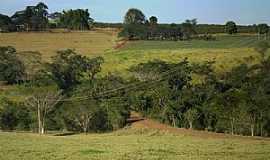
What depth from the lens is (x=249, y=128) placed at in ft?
149

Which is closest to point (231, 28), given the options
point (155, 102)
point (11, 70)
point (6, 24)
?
point (6, 24)

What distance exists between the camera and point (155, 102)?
5312 cm

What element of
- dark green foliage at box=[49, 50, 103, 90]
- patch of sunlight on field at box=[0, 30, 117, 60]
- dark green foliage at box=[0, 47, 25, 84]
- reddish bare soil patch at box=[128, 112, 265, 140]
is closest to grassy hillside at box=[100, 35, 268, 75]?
dark green foliage at box=[49, 50, 103, 90]

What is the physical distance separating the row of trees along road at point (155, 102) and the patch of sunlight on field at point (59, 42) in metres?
24.1

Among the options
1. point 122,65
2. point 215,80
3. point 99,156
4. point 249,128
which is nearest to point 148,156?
point 99,156

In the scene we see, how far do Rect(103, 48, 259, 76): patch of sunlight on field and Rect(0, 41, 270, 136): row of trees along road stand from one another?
11.4 metres

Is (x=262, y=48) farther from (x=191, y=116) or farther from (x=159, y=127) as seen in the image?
(x=159, y=127)

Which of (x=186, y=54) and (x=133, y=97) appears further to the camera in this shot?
(x=186, y=54)

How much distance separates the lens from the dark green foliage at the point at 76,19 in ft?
406

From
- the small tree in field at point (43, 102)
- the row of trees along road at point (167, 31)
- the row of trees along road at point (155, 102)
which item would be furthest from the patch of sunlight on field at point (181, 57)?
the small tree in field at point (43, 102)

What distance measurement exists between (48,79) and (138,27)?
49275 mm

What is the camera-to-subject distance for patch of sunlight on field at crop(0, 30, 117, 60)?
3452 inches

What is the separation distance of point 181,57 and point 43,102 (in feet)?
116

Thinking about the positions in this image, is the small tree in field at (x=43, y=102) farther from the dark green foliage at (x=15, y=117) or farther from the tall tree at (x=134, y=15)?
the tall tree at (x=134, y=15)
